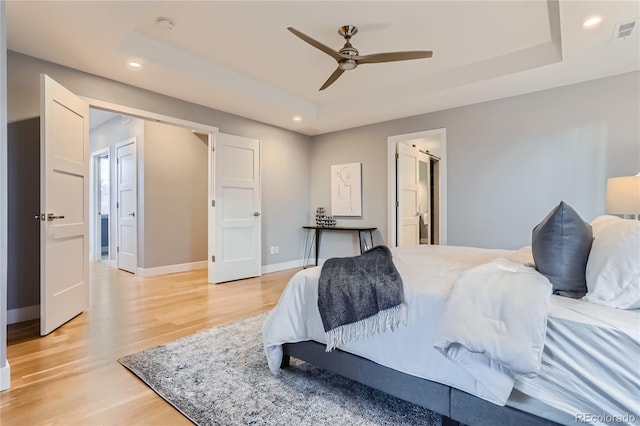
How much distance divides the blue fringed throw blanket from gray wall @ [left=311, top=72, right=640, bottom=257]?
2973mm

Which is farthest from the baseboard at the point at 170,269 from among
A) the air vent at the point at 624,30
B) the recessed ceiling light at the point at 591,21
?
the air vent at the point at 624,30

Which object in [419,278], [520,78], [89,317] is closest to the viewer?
[419,278]

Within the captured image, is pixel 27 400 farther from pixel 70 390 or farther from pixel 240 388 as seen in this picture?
pixel 240 388

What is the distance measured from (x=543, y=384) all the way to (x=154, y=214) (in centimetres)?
526

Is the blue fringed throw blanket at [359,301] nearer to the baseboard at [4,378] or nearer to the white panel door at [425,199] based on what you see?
the baseboard at [4,378]

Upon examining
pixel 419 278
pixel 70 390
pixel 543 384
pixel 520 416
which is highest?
pixel 419 278

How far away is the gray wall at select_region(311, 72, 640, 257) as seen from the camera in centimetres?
335

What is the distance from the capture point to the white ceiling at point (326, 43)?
2484mm

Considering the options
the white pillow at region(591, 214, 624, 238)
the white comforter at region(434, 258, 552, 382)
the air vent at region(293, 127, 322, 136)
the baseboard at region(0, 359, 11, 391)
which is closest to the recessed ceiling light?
the white pillow at region(591, 214, 624, 238)

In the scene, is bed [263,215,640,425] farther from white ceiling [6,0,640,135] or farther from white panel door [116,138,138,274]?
white panel door [116,138,138,274]

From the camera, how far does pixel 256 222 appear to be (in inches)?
194

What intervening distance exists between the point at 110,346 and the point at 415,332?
222 cm

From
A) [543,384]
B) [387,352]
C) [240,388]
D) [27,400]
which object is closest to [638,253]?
[543,384]

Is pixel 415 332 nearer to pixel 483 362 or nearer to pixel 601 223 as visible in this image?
pixel 483 362
